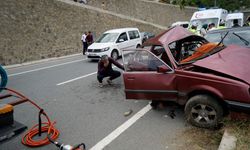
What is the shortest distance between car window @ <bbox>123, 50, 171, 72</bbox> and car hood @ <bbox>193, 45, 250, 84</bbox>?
977mm

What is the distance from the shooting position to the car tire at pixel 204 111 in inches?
170

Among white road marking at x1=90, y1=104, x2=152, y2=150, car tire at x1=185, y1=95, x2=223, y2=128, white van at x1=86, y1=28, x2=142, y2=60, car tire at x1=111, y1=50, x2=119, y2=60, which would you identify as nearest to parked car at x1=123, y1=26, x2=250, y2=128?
car tire at x1=185, y1=95, x2=223, y2=128

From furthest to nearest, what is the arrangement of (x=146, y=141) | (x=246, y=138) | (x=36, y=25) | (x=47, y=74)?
(x=36, y=25), (x=47, y=74), (x=146, y=141), (x=246, y=138)

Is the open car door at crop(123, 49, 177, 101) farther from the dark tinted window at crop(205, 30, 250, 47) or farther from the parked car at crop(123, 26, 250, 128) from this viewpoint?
the dark tinted window at crop(205, 30, 250, 47)

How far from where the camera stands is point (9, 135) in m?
3.13

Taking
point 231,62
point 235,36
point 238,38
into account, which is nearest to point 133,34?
point 235,36

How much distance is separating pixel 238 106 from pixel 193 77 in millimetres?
916

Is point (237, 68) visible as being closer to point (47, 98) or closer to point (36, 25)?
point (47, 98)

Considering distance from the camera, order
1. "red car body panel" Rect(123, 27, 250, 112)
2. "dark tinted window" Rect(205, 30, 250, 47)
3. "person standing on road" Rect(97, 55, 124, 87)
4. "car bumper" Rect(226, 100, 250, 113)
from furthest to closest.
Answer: "person standing on road" Rect(97, 55, 124, 87) → "dark tinted window" Rect(205, 30, 250, 47) → "red car body panel" Rect(123, 27, 250, 112) → "car bumper" Rect(226, 100, 250, 113)

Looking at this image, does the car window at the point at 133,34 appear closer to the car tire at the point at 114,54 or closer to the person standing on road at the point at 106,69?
the car tire at the point at 114,54

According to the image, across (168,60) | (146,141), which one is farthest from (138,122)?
(168,60)

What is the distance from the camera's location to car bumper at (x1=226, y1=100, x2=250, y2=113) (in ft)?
12.8

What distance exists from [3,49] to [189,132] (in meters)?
14.4

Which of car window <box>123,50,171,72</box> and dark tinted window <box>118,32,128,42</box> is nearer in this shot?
car window <box>123,50,171,72</box>
